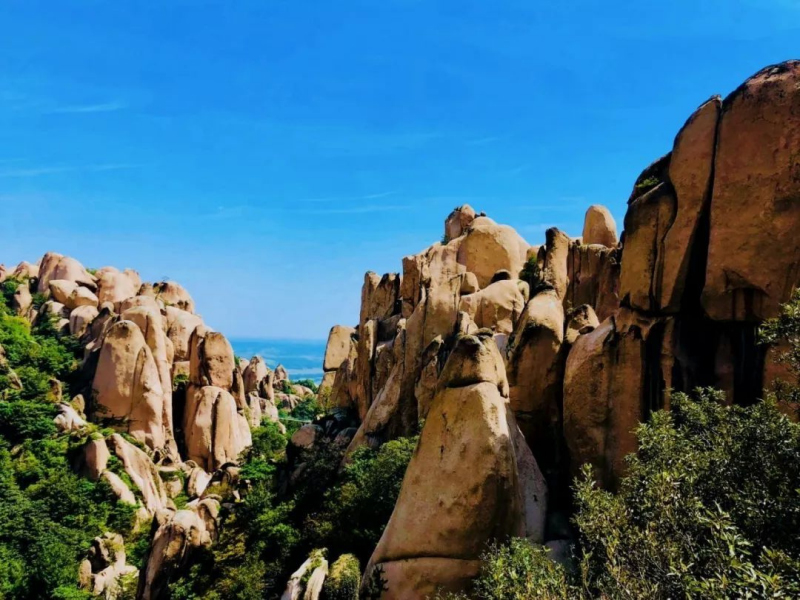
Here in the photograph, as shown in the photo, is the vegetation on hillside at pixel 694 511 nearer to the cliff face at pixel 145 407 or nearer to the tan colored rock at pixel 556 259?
the tan colored rock at pixel 556 259

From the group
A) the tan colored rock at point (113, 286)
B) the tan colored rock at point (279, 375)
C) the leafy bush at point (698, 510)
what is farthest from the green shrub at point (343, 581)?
the tan colored rock at point (279, 375)

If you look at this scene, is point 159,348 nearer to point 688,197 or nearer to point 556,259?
point 556,259

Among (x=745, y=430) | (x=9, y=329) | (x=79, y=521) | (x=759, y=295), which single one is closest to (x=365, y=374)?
(x=79, y=521)

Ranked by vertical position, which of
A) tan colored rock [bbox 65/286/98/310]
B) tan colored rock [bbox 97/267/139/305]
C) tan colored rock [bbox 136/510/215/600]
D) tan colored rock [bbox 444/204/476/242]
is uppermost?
tan colored rock [bbox 444/204/476/242]

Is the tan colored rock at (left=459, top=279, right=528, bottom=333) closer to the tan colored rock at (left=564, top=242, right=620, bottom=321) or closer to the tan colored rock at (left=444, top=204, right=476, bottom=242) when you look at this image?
the tan colored rock at (left=564, top=242, right=620, bottom=321)

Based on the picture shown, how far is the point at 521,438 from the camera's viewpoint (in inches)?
727

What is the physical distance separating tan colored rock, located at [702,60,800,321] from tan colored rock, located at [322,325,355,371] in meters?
42.5

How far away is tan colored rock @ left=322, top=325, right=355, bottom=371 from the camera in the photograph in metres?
56.1

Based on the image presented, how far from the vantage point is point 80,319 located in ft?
194

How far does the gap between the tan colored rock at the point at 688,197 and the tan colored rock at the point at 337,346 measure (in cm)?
4098

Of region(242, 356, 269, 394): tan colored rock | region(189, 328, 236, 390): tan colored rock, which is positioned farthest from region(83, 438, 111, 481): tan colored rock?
region(242, 356, 269, 394): tan colored rock

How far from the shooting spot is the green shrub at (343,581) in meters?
18.6

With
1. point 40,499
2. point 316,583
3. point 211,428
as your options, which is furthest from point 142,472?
point 316,583

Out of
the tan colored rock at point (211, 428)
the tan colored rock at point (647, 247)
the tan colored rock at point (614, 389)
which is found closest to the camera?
the tan colored rock at point (614, 389)
